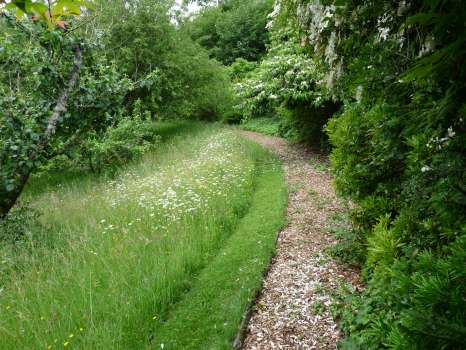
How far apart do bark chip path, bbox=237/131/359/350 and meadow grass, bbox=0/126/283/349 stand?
0.29m

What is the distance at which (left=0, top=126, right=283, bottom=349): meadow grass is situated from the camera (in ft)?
12.0

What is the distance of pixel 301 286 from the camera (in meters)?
4.57

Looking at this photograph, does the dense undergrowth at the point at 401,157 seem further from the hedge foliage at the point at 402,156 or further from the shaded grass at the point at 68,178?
the shaded grass at the point at 68,178

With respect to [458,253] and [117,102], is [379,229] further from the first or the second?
[117,102]

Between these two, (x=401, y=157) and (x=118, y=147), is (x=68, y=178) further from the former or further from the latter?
(x=401, y=157)

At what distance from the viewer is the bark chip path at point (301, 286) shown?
12.2 ft

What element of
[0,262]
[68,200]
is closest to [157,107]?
[68,200]

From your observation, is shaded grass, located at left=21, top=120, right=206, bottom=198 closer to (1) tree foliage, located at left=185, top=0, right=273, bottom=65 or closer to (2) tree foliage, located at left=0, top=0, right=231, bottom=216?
(2) tree foliage, located at left=0, top=0, right=231, bottom=216

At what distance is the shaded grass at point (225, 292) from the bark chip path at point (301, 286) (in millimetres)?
188

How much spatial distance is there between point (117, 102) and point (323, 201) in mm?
4960

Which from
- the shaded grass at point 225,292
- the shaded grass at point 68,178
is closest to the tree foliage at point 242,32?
the shaded grass at point 68,178

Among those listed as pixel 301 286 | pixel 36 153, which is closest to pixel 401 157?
pixel 301 286

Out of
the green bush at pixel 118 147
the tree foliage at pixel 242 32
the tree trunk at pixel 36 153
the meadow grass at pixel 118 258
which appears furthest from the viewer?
the tree foliage at pixel 242 32

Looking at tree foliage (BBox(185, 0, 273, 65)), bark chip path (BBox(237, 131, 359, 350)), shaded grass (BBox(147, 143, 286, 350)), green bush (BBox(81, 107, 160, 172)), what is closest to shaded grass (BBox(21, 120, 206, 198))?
green bush (BBox(81, 107, 160, 172))
